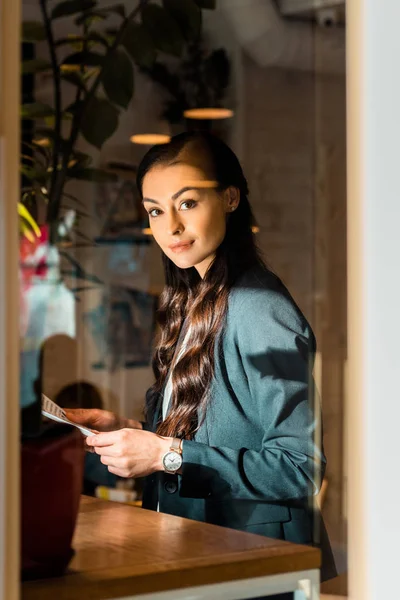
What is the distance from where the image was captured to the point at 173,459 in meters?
1.07

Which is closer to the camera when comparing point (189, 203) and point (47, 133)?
point (47, 133)

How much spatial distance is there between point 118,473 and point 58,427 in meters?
0.13

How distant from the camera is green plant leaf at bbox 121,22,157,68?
106 cm

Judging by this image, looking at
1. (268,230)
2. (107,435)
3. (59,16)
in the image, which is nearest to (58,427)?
(107,435)

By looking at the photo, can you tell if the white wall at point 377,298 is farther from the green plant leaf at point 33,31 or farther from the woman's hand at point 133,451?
the green plant leaf at point 33,31

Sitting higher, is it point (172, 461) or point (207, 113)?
point (207, 113)

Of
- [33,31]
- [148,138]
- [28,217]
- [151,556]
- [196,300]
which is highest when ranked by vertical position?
[33,31]

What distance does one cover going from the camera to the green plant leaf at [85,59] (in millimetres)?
1034

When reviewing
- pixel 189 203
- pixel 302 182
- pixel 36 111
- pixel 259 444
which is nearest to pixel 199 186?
pixel 189 203

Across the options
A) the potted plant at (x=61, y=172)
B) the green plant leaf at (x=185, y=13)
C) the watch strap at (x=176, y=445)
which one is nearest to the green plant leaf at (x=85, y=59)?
the potted plant at (x=61, y=172)

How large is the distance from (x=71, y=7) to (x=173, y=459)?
1.85 ft

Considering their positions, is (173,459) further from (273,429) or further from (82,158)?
(82,158)

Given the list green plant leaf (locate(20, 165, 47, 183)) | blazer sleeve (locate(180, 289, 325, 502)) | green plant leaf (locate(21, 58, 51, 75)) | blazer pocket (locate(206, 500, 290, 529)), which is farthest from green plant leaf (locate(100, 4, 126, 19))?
blazer pocket (locate(206, 500, 290, 529))

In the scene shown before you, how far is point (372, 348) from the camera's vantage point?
3.22 ft
